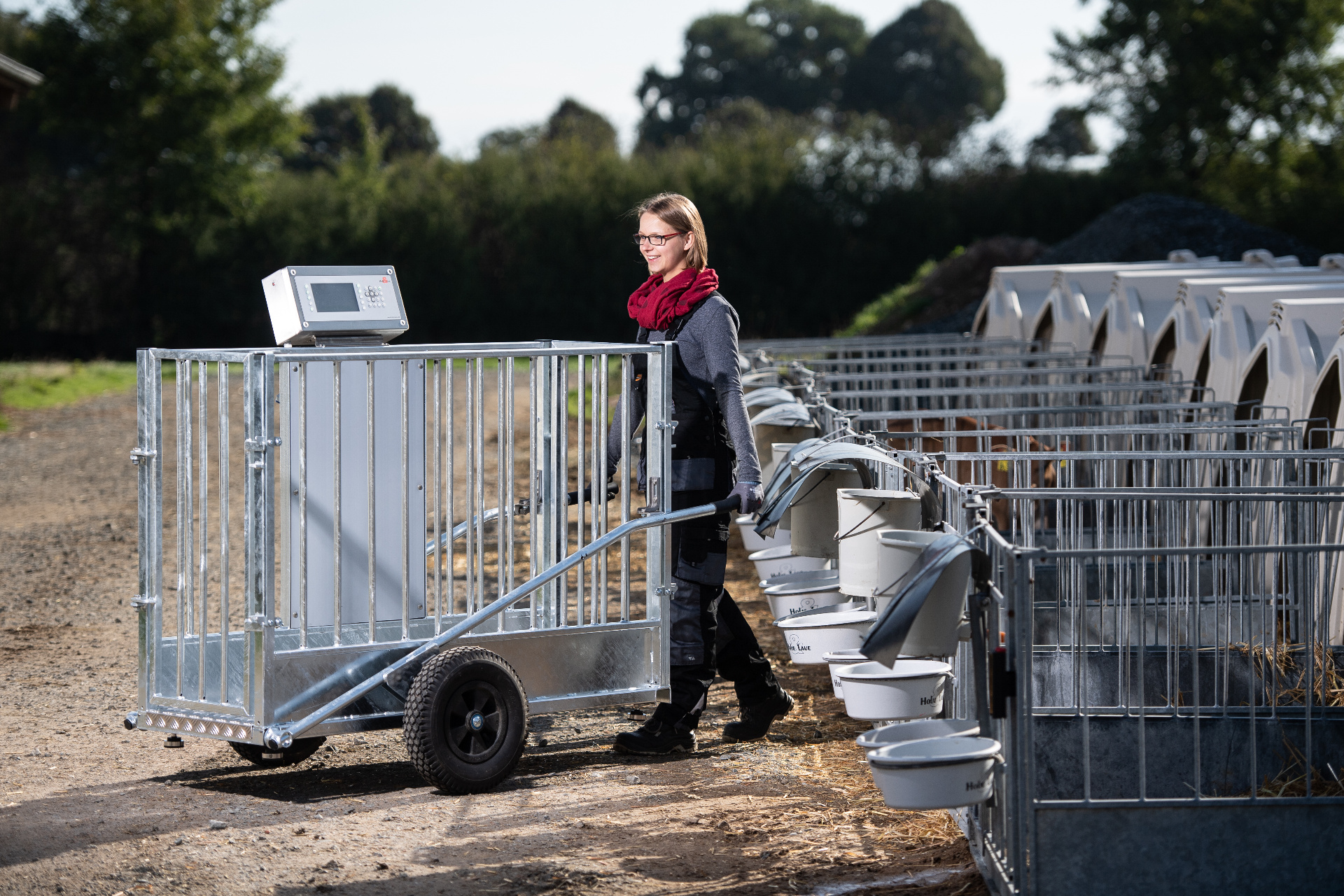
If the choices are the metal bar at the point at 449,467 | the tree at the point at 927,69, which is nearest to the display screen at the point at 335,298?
the metal bar at the point at 449,467

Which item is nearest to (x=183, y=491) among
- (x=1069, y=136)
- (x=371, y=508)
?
(x=371, y=508)

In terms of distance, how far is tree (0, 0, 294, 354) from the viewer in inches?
1161

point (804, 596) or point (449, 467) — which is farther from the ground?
point (449, 467)

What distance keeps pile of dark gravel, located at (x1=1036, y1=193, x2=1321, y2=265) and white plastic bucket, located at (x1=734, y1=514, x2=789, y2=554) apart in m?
14.0

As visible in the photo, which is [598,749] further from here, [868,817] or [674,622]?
[868,817]

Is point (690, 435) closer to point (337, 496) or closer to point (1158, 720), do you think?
point (337, 496)

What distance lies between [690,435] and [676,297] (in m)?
0.49

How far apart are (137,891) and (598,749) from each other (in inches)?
72.4

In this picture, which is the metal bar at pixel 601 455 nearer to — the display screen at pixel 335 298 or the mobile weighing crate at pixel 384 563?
the mobile weighing crate at pixel 384 563

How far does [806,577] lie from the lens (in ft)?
17.0

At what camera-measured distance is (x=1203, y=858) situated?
3.34 meters

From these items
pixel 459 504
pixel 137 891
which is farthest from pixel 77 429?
pixel 137 891

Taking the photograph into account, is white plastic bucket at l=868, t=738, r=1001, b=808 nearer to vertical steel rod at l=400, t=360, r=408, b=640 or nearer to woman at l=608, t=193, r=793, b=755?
woman at l=608, t=193, r=793, b=755

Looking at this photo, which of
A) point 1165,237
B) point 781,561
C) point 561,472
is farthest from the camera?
point 1165,237
